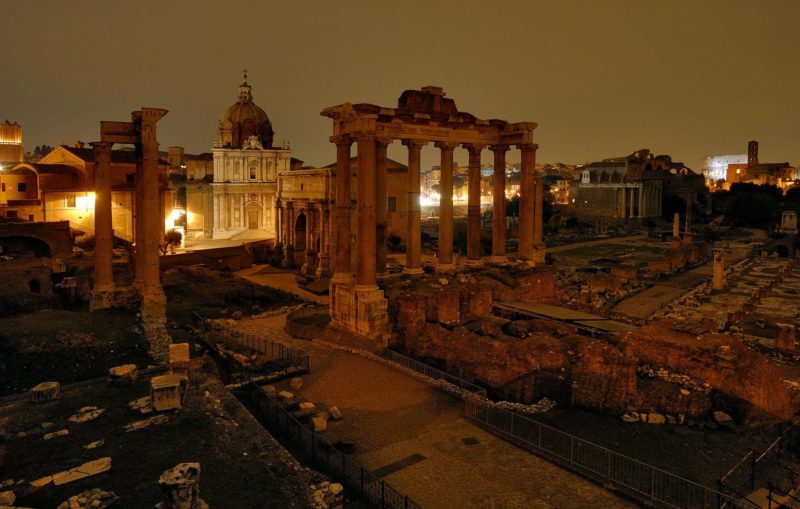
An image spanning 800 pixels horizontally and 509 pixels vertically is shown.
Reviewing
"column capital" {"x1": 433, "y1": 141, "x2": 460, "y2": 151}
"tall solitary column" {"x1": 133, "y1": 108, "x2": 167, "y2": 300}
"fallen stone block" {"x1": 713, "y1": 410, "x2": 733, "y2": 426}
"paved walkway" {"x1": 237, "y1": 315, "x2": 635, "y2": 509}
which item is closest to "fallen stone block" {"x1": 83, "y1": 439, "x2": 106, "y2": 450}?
"paved walkway" {"x1": 237, "y1": 315, "x2": 635, "y2": 509}

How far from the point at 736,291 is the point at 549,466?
25.2 m

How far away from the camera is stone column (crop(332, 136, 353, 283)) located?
766 inches

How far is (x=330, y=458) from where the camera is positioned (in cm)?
1114

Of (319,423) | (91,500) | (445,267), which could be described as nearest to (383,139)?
(445,267)

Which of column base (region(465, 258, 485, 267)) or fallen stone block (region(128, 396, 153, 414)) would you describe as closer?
fallen stone block (region(128, 396, 153, 414))

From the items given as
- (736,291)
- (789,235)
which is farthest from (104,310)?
(789,235)

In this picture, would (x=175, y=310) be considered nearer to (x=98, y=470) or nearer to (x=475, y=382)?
(x=475, y=382)

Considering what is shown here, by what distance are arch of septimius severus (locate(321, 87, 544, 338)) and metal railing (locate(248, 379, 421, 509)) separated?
18.5ft

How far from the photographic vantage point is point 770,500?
366 inches

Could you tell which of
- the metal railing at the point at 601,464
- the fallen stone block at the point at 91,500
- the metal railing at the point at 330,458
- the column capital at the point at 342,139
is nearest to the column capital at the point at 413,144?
the column capital at the point at 342,139

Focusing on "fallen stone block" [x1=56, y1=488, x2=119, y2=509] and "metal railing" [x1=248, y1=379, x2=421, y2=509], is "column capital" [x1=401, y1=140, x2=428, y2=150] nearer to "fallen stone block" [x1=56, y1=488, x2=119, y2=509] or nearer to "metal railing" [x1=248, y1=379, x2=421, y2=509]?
"metal railing" [x1=248, y1=379, x2=421, y2=509]

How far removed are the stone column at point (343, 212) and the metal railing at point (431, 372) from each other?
343 cm

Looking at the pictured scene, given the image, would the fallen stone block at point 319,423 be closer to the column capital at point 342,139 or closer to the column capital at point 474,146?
the column capital at point 342,139

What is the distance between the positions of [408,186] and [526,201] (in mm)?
5661
